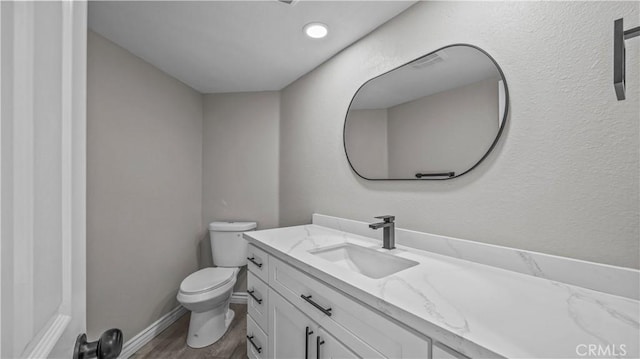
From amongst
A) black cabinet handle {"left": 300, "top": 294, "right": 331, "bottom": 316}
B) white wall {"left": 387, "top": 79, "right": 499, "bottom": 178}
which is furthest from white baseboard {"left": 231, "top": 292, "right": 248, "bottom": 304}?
white wall {"left": 387, "top": 79, "right": 499, "bottom": 178}

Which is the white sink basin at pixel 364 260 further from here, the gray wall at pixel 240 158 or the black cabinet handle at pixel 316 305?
the gray wall at pixel 240 158

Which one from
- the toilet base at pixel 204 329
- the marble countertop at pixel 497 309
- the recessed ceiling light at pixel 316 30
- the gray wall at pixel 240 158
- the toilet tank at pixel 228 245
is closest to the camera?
the marble countertop at pixel 497 309

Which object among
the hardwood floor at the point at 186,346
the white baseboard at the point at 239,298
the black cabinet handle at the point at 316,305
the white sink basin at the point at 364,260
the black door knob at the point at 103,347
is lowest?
the hardwood floor at the point at 186,346

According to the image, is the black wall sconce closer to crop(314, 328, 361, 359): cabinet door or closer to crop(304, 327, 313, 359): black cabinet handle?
crop(314, 328, 361, 359): cabinet door

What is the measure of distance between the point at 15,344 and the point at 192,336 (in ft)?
7.09

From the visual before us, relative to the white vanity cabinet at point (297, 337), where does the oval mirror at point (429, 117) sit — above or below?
above

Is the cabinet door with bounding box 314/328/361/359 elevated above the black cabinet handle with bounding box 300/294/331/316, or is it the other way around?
the black cabinet handle with bounding box 300/294/331/316

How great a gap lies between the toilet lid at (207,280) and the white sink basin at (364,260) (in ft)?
3.59

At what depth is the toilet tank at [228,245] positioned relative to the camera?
2521 millimetres

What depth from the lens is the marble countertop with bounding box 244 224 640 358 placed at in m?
0.58

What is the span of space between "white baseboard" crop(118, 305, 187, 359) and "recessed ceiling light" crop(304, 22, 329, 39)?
251cm

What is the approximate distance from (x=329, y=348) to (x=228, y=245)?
69.9 inches

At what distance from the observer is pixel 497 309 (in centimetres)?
72

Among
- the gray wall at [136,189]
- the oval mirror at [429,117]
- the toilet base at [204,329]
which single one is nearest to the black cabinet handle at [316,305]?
the oval mirror at [429,117]
